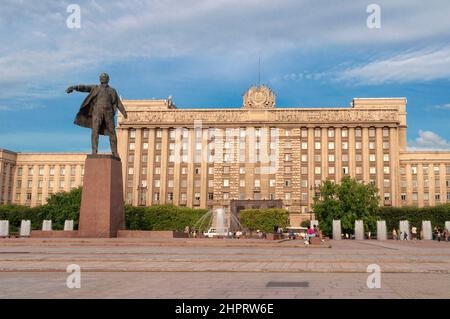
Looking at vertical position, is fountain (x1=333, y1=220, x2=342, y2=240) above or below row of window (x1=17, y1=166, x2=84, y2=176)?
below

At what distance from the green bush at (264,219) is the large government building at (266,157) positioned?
1789 centimetres

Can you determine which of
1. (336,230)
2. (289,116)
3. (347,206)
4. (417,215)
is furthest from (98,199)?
(289,116)

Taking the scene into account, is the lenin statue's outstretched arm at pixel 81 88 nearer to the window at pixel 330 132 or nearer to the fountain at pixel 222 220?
the fountain at pixel 222 220

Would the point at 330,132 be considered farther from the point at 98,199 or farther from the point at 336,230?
the point at 98,199

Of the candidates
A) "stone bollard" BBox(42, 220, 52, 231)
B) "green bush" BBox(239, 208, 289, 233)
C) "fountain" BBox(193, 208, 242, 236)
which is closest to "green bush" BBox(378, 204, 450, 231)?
"green bush" BBox(239, 208, 289, 233)

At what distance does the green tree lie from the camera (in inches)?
2500

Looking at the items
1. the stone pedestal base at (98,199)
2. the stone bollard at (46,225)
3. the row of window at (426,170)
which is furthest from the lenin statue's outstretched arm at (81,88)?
the row of window at (426,170)

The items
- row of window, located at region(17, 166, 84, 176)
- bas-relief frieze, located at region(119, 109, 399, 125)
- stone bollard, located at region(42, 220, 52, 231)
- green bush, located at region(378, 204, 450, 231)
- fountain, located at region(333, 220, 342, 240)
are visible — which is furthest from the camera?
row of window, located at region(17, 166, 84, 176)

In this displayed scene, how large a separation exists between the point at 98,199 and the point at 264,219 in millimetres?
44755

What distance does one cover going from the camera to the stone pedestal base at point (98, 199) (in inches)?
992

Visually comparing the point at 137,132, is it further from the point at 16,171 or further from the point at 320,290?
the point at 320,290

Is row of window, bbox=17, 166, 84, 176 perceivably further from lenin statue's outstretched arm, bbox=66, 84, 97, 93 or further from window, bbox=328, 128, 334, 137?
lenin statue's outstretched arm, bbox=66, 84, 97, 93

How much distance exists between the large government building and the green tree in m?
22.8
